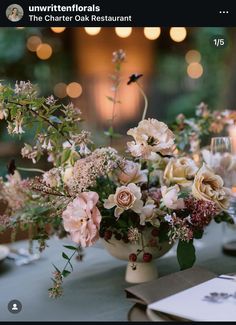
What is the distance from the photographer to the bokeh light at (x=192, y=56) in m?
4.66

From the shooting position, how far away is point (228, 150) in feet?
3.66

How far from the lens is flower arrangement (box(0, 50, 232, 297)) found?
844 mm

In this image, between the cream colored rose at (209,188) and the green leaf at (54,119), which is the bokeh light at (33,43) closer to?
the green leaf at (54,119)

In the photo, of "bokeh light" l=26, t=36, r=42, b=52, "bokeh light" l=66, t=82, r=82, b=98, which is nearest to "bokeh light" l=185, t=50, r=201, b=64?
"bokeh light" l=66, t=82, r=82, b=98

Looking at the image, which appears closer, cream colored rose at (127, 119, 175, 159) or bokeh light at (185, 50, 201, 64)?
cream colored rose at (127, 119, 175, 159)

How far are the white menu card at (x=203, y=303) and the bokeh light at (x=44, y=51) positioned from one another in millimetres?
3680

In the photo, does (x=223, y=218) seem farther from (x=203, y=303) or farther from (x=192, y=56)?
(x=192, y=56)

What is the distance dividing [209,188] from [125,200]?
0.15 meters

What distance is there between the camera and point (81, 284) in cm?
99

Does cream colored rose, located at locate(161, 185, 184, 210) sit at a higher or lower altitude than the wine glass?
lower

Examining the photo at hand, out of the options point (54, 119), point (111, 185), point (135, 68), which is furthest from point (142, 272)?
point (135, 68)

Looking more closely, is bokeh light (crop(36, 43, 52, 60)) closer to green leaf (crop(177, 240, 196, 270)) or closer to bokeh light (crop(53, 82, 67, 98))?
bokeh light (crop(53, 82, 67, 98))

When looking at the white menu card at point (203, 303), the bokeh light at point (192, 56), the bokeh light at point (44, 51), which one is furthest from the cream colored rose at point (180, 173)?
the bokeh light at point (192, 56)
